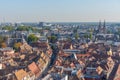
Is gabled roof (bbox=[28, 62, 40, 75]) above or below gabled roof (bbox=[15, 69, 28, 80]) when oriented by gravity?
below

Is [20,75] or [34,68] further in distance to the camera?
[34,68]

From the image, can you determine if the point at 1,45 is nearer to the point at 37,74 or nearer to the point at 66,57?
the point at 66,57

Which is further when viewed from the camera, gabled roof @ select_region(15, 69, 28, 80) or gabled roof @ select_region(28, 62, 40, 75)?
gabled roof @ select_region(28, 62, 40, 75)

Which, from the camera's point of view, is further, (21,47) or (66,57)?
(21,47)

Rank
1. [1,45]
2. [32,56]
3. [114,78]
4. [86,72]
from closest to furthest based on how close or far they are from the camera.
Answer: [114,78], [86,72], [32,56], [1,45]

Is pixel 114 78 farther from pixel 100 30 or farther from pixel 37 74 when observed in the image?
pixel 100 30

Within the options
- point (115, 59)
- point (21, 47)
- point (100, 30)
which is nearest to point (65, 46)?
→ point (21, 47)

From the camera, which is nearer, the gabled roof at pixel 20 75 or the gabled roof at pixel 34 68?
the gabled roof at pixel 20 75

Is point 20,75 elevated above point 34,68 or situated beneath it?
elevated above

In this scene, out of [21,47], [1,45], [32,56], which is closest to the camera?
[32,56]

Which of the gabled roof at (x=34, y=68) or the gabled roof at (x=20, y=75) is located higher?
the gabled roof at (x=20, y=75)
